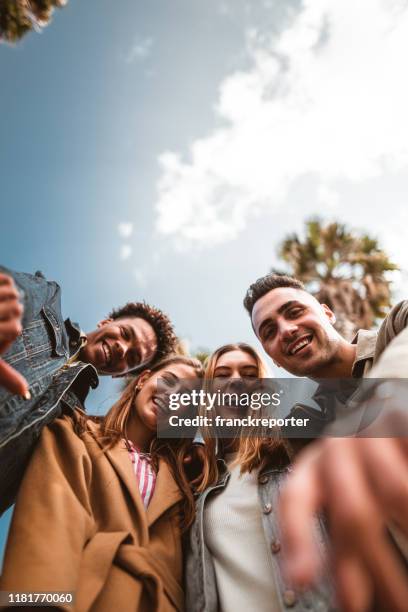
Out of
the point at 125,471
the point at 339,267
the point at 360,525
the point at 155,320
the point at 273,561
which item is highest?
the point at 339,267

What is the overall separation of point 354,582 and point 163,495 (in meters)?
1.91

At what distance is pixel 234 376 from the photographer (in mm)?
3299

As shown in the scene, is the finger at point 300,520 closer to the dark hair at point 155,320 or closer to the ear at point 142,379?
the ear at point 142,379

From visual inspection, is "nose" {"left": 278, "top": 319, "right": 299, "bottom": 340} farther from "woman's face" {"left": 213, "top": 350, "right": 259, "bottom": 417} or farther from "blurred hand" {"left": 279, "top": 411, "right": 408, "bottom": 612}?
"blurred hand" {"left": 279, "top": 411, "right": 408, "bottom": 612}

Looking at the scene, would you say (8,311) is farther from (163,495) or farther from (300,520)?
(163,495)

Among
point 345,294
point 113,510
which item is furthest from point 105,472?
point 345,294

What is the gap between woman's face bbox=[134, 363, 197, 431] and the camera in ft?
9.48

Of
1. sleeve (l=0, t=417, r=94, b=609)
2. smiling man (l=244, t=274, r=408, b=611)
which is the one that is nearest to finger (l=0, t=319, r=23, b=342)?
smiling man (l=244, t=274, r=408, b=611)

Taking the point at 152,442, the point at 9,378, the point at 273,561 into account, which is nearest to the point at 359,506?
the point at 9,378

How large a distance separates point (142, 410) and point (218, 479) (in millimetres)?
815

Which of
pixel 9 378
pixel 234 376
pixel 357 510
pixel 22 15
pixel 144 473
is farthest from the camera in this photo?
pixel 22 15

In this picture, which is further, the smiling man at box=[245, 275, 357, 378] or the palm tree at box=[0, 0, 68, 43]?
the palm tree at box=[0, 0, 68, 43]

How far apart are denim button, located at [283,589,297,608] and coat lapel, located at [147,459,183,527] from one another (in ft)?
2.49

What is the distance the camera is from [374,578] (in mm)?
473
